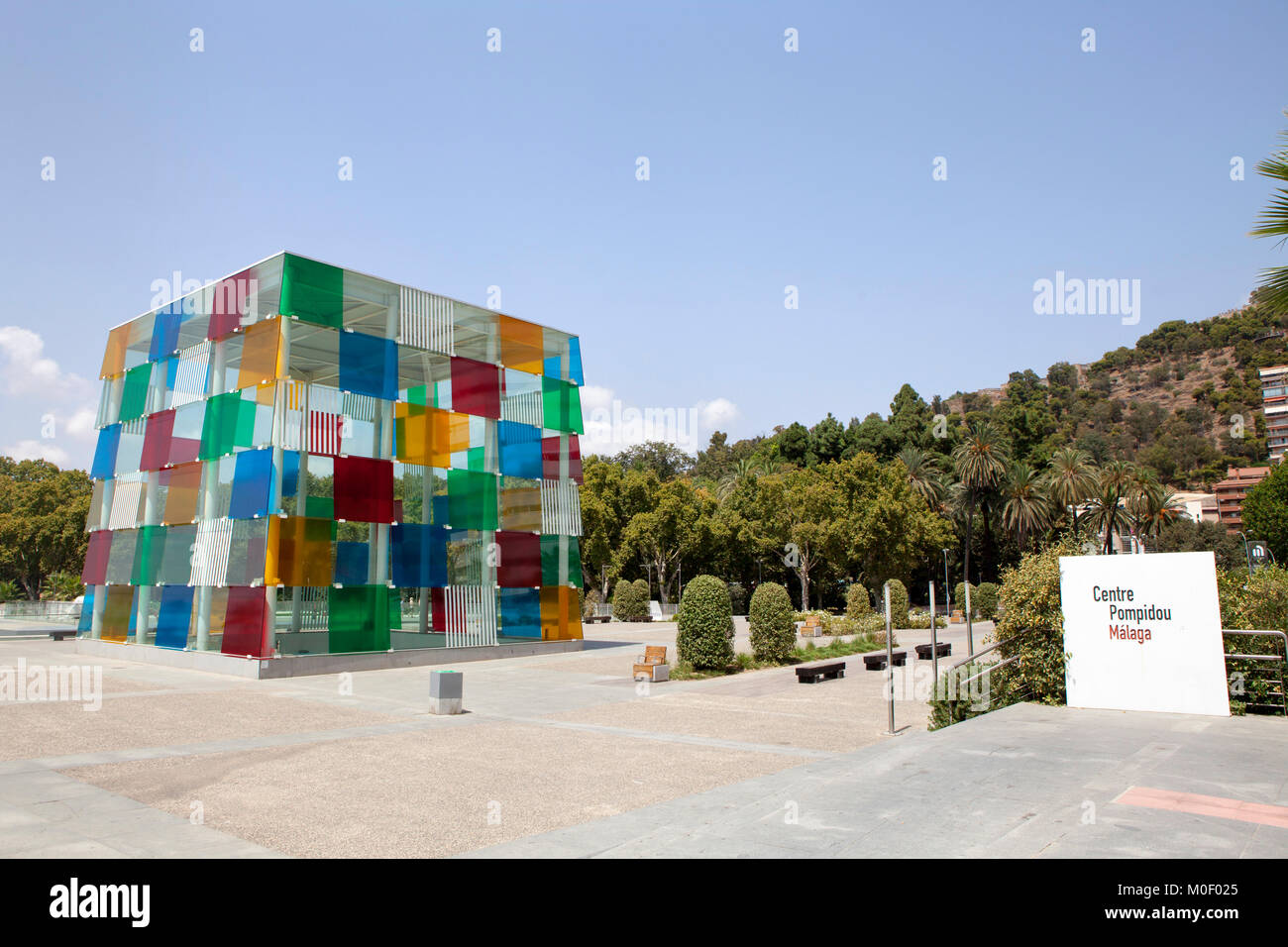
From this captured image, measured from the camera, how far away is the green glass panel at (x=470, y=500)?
28609 millimetres

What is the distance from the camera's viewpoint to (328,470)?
2538 centimetres

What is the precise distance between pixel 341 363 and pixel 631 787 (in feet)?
64.5

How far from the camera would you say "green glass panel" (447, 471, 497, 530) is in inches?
1126

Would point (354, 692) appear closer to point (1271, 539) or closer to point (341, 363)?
point (341, 363)

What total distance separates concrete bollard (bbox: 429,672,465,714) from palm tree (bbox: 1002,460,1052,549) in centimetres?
5918

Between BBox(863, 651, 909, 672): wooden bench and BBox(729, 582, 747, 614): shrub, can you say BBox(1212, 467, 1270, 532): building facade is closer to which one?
BBox(729, 582, 747, 614): shrub

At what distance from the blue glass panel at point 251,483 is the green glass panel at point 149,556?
5.38 m

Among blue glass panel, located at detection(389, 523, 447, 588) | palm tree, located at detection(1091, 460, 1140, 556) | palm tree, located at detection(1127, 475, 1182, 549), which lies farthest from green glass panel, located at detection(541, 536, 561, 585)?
palm tree, located at detection(1127, 475, 1182, 549)

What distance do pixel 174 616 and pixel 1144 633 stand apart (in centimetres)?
2692

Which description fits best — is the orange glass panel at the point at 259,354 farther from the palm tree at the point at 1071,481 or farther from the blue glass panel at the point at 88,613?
the palm tree at the point at 1071,481

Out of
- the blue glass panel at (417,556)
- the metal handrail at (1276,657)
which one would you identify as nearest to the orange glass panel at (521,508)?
the blue glass panel at (417,556)

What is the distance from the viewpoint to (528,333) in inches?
1225
